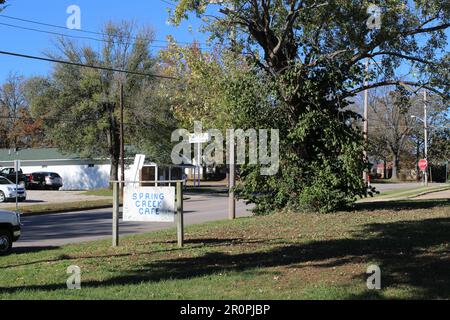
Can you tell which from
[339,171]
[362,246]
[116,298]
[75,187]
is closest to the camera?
[116,298]

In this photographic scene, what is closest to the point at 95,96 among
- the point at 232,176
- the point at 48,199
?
the point at 48,199

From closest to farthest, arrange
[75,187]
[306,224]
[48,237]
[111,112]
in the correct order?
[306,224] < [48,237] < [111,112] < [75,187]

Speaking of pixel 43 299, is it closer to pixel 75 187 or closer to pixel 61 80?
pixel 61 80

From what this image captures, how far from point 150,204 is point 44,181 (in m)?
43.6

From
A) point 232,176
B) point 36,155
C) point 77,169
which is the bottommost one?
point 232,176

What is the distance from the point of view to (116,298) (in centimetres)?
668

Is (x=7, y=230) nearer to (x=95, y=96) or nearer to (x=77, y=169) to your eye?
(x=95, y=96)

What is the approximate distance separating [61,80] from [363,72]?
2988 centimetres

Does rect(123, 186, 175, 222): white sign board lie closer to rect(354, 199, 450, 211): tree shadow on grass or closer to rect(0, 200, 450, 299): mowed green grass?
rect(0, 200, 450, 299): mowed green grass

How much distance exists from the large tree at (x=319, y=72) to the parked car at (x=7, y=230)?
885cm

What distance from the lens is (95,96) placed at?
41469mm

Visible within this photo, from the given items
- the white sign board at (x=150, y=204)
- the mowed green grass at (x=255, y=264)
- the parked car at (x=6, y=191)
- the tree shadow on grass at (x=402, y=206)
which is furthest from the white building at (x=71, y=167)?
the mowed green grass at (x=255, y=264)

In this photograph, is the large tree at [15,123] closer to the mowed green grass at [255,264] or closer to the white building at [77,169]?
the white building at [77,169]
